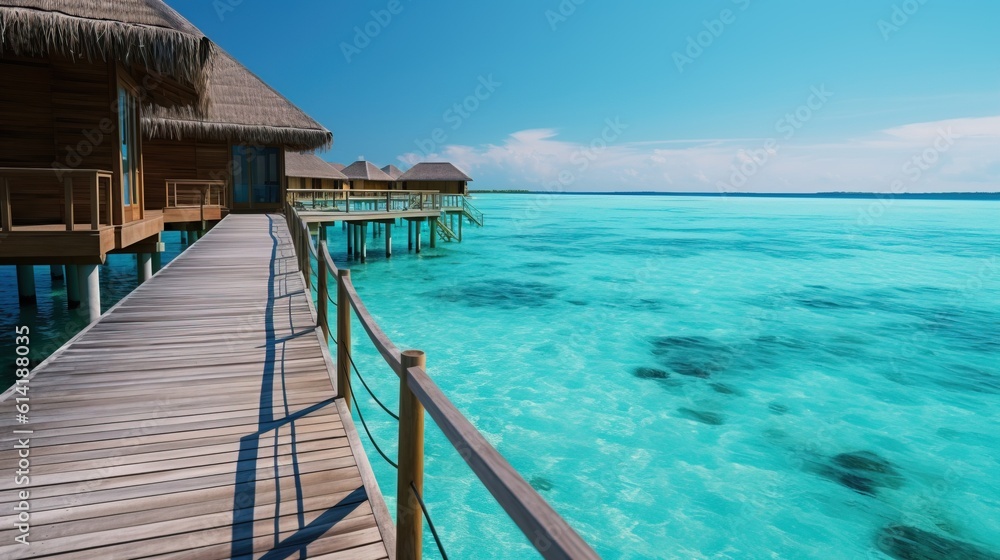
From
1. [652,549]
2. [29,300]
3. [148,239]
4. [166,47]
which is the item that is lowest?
[652,549]

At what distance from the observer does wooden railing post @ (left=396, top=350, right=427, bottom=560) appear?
220cm

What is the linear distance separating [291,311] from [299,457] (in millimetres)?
3685

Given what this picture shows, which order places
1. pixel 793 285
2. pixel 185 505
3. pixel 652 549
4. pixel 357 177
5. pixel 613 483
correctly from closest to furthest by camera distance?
pixel 185 505
pixel 652 549
pixel 613 483
pixel 793 285
pixel 357 177

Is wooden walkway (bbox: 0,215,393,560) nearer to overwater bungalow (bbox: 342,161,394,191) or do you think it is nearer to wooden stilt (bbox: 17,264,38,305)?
wooden stilt (bbox: 17,264,38,305)

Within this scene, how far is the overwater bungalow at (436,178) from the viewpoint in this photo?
2099 inches

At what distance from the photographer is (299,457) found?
3.33 m

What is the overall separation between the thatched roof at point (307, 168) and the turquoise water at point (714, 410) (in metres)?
17.5

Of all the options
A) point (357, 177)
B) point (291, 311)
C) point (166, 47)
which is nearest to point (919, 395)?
point (291, 311)

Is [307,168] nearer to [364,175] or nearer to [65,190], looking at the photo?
[364,175]

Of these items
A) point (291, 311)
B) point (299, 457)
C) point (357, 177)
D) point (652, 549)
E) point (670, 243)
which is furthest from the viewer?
point (357, 177)

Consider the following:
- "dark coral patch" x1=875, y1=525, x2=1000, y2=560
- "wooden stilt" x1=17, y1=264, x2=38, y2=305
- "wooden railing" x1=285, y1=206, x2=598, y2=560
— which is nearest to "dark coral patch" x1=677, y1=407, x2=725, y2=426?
"dark coral patch" x1=875, y1=525, x2=1000, y2=560

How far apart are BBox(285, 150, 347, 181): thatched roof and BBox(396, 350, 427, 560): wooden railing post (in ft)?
117

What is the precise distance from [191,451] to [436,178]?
50978 millimetres

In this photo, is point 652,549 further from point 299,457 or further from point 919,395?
point 919,395
